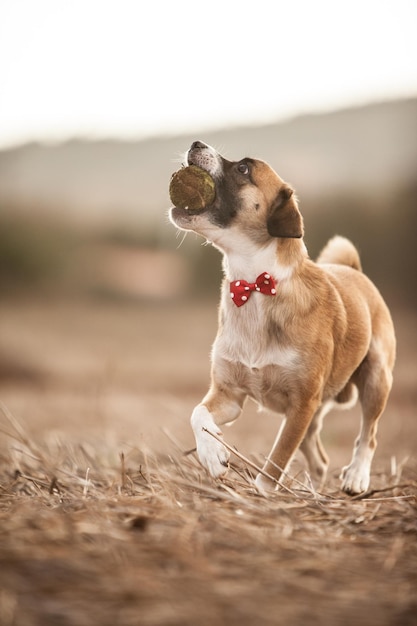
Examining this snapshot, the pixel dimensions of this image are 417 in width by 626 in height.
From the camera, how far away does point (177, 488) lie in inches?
128

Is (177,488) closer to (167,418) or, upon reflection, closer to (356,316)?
(356,316)

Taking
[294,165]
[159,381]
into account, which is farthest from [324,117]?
[159,381]

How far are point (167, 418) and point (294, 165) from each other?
808 cm

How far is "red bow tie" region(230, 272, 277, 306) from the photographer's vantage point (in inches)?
167

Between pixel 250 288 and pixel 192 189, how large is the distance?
2.22 feet

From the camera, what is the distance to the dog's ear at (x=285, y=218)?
427 cm

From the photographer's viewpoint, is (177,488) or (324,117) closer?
(177,488)

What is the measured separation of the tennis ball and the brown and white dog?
0.04 meters

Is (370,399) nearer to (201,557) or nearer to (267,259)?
(267,259)

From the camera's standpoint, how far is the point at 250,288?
429 cm

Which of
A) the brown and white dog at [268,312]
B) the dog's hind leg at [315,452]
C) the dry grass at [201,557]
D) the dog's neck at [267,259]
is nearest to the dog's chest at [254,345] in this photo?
the brown and white dog at [268,312]

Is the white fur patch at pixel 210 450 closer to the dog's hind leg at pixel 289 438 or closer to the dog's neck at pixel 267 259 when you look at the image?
the dog's hind leg at pixel 289 438

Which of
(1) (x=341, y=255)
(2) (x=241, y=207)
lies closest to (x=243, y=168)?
(2) (x=241, y=207)

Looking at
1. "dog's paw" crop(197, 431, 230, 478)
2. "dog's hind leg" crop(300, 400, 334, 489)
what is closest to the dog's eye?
"dog's paw" crop(197, 431, 230, 478)
